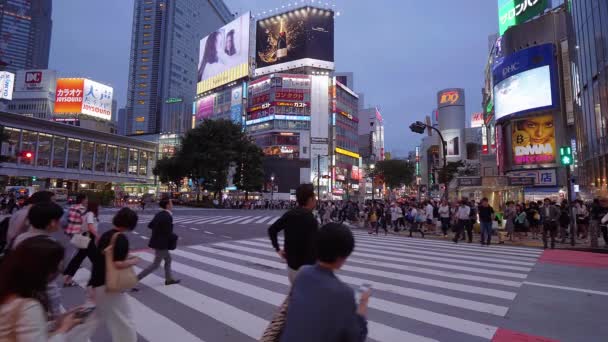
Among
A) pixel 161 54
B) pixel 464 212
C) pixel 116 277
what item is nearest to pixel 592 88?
pixel 464 212

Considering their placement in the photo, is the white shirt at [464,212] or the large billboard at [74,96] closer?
the white shirt at [464,212]

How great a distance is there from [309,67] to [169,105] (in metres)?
87.4

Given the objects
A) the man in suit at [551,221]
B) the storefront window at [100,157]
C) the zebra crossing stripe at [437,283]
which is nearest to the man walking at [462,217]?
the man in suit at [551,221]

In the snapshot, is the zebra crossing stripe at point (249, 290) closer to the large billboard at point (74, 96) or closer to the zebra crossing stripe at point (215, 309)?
the zebra crossing stripe at point (215, 309)

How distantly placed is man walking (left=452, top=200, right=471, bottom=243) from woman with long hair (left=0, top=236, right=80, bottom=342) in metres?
14.6

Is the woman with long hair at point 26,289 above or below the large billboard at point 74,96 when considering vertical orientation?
below

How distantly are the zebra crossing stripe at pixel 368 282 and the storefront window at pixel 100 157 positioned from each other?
2729 inches

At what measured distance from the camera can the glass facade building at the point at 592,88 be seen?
23844 mm

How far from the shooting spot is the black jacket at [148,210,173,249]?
649 centimetres

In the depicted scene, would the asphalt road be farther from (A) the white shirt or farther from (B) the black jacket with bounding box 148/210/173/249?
(A) the white shirt

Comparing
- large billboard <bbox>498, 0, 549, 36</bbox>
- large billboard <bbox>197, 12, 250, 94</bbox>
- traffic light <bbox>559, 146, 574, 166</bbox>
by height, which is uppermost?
large billboard <bbox>197, 12, 250, 94</bbox>

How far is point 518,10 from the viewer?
→ 1556 inches

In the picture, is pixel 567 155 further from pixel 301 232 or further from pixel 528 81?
pixel 528 81

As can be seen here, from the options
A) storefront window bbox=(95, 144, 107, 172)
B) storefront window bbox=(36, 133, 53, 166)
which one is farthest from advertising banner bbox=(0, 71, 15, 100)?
storefront window bbox=(95, 144, 107, 172)
